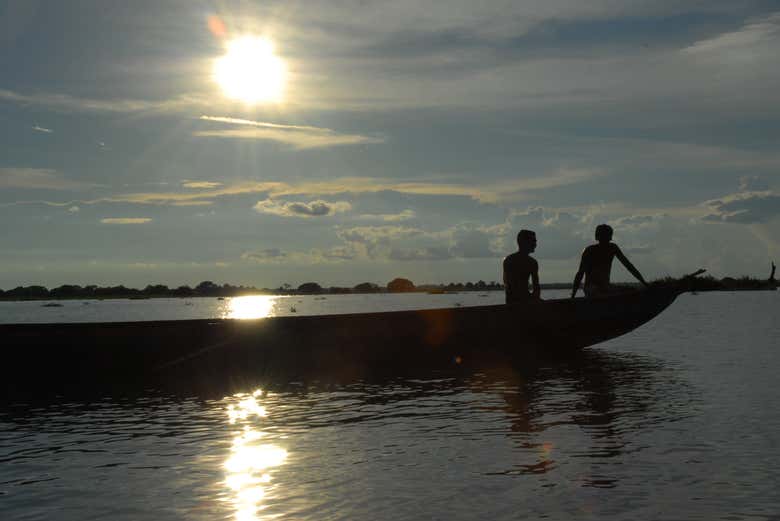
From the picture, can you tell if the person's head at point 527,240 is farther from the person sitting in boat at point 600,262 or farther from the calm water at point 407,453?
the calm water at point 407,453

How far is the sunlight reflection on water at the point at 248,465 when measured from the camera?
7.84 m

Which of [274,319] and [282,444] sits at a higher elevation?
[274,319]

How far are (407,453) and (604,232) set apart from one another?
11927mm

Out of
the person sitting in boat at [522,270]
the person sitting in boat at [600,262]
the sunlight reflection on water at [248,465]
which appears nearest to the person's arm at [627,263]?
the person sitting in boat at [600,262]

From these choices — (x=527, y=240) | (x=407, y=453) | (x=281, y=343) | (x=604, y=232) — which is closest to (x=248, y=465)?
(x=407, y=453)

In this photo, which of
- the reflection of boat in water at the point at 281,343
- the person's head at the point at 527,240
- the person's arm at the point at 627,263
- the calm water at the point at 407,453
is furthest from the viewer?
the person's arm at the point at 627,263

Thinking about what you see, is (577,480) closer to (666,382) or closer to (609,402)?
(609,402)

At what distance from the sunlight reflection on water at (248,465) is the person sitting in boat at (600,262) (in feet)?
34.4

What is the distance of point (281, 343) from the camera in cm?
1905

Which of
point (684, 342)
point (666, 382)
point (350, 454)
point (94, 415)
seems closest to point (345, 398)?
point (94, 415)

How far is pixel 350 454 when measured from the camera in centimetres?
1022

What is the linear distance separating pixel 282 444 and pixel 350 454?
3.93 ft

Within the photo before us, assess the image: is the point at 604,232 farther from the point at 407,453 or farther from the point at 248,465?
the point at 248,465

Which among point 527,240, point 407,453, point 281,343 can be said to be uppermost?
point 527,240
